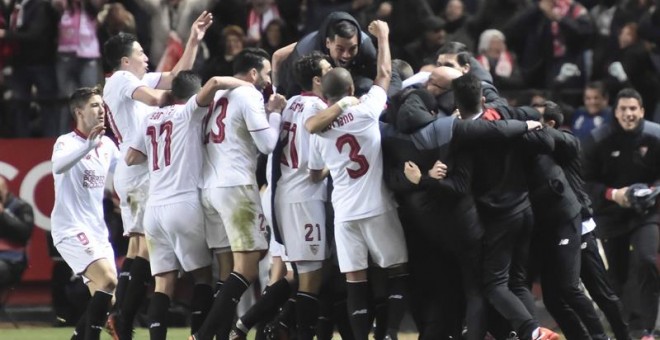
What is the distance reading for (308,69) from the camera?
12.1 meters

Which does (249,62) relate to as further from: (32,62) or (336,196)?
(32,62)

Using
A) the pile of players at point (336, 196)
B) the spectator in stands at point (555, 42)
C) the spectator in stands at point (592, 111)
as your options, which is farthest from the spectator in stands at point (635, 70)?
the pile of players at point (336, 196)

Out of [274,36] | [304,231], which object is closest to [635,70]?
[274,36]

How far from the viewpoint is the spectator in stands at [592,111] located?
52.3 feet

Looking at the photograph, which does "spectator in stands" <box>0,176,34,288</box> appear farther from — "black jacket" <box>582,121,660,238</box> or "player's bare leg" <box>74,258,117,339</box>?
"black jacket" <box>582,121,660,238</box>

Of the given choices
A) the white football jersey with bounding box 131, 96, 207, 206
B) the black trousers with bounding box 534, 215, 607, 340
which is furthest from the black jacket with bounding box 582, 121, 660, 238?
the white football jersey with bounding box 131, 96, 207, 206

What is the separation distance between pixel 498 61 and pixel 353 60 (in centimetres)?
513

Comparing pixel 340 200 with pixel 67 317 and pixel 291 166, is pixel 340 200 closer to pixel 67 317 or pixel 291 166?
pixel 291 166

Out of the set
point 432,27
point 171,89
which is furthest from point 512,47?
point 171,89

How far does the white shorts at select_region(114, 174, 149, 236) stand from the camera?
1295cm

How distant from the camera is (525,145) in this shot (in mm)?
11672

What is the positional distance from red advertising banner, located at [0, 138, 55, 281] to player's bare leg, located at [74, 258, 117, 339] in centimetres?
365

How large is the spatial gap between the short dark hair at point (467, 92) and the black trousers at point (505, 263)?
844mm

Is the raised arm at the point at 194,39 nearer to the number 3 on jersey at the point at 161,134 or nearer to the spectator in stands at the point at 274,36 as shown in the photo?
the number 3 on jersey at the point at 161,134
